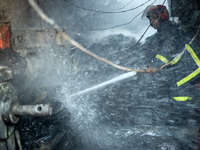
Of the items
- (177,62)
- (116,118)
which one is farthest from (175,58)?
(116,118)

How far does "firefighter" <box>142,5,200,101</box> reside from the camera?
120 inches

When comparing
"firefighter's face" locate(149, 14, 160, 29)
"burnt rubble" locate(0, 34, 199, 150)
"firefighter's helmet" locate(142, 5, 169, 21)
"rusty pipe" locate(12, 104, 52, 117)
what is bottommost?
"burnt rubble" locate(0, 34, 199, 150)

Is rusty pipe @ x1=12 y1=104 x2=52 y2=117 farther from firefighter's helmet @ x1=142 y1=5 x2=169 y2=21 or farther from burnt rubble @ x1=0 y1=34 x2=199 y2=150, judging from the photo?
firefighter's helmet @ x1=142 y1=5 x2=169 y2=21

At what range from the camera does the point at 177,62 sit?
3.35 meters

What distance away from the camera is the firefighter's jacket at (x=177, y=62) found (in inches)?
120

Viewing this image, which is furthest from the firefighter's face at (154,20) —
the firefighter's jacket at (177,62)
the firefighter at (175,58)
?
the firefighter's jacket at (177,62)

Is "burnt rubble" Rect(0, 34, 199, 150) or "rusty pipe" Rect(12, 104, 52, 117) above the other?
"rusty pipe" Rect(12, 104, 52, 117)

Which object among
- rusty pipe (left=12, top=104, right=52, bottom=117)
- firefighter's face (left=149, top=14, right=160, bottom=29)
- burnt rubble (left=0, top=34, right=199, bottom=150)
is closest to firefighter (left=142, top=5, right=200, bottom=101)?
firefighter's face (left=149, top=14, right=160, bottom=29)

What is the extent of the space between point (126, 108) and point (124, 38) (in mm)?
4874

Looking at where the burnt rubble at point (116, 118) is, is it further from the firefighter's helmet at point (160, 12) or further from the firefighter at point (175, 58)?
the firefighter's helmet at point (160, 12)

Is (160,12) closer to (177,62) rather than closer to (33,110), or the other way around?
(177,62)

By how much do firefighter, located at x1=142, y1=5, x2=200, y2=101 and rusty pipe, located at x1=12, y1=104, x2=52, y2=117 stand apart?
2367 millimetres

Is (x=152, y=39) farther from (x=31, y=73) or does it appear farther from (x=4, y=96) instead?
(x=31, y=73)

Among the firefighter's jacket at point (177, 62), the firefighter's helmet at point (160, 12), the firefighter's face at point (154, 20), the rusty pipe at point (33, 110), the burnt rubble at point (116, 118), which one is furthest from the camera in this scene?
the firefighter's face at point (154, 20)
